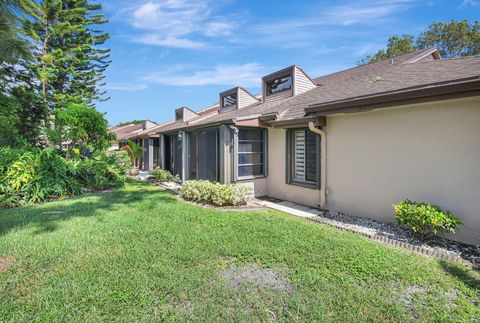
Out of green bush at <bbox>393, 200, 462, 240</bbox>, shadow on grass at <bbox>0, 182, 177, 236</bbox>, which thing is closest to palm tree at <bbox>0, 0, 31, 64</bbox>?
shadow on grass at <bbox>0, 182, 177, 236</bbox>

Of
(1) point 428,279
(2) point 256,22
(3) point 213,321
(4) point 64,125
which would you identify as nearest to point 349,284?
(1) point 428,279

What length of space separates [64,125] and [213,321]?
13.4m

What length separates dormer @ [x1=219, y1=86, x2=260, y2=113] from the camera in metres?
15.5

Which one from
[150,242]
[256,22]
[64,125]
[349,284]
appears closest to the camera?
[349,284]

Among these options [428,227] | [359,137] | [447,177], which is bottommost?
[428,227]

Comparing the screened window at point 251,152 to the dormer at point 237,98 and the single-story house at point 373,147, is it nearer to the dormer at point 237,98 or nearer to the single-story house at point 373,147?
the single-story house at point 373,147

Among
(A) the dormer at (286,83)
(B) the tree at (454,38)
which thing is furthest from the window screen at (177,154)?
(B) the tree at (454,38)

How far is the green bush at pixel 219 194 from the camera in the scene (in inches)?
307

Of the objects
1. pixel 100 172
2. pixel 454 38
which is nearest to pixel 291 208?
pixel 100 172

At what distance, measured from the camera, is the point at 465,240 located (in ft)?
15.5

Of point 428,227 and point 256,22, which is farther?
point 256,22

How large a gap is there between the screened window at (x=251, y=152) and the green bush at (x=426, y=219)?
5178 mm

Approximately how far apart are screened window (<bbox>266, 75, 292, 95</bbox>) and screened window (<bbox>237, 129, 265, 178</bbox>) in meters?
4.00

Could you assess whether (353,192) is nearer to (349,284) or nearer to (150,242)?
(349,284)
